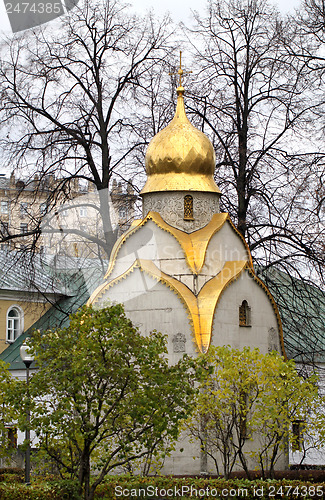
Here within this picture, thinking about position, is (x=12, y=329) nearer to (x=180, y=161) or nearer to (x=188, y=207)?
(x=188, y=207)

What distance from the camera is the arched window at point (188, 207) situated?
23.9 m

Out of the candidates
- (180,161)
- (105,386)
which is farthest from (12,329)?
(105,386)

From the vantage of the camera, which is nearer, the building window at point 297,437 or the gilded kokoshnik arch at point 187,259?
the building window at point 297,437

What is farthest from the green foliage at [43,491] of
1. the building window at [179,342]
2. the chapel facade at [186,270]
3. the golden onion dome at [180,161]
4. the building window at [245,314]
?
the golden onion dome at [180,161]

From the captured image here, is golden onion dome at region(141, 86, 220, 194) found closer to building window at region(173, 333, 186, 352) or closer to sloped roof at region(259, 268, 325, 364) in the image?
sloped roof at region(259, 268, 325, 364)

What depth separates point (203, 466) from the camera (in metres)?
21.0

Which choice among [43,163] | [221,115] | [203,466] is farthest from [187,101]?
[203,466]

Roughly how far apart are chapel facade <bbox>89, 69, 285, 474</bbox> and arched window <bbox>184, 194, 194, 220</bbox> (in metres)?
0.03

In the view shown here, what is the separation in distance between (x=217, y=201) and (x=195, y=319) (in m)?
3.98

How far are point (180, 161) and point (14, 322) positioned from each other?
14107 mm

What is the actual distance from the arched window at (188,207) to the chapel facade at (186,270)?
0.03m

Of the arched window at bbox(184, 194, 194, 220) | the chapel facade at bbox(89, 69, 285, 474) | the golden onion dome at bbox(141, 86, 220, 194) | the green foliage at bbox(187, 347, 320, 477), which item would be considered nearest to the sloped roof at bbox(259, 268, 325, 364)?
the chapel facade at bbox(89, 69, 285, 474)

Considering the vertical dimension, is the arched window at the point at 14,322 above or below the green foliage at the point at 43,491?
above

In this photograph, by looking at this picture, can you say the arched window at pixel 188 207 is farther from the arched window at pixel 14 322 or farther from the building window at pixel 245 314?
the arched window at pixel 14 322
